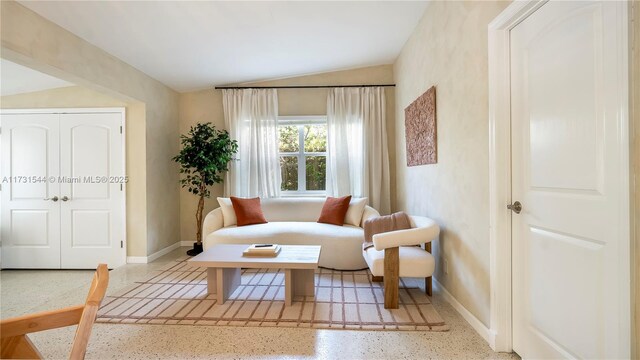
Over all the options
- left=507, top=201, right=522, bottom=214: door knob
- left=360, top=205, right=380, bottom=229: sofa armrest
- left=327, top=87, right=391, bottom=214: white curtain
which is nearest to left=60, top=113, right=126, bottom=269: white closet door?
left=327, top=87, right=391, bottom=214: white curtain

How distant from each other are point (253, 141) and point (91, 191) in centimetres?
218

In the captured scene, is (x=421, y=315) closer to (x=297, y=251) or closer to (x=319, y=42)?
(x=297, y=251)

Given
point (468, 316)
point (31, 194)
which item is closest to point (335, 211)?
point (468, 316)

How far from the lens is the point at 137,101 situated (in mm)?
3553

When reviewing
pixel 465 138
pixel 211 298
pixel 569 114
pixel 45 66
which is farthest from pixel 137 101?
pixel 569 114

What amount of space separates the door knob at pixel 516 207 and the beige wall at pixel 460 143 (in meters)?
0.15

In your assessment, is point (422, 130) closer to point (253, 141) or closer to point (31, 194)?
point (253, 141)

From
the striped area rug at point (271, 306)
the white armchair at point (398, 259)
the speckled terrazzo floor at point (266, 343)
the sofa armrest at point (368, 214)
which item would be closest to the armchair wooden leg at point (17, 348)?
the speckled terrazzo floor at point (266, 343)

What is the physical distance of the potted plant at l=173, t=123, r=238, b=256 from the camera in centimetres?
394

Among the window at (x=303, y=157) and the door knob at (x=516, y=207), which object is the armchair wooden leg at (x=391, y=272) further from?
the window at (x=303, y=157)

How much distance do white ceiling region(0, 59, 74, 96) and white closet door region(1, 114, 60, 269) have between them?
32 cm

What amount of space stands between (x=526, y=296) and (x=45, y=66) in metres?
3.99

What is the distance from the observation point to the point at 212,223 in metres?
3.67

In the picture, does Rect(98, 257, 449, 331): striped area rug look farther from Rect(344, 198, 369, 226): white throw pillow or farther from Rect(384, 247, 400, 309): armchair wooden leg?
Rect(344, 198, 369, 226): white throw pillow
